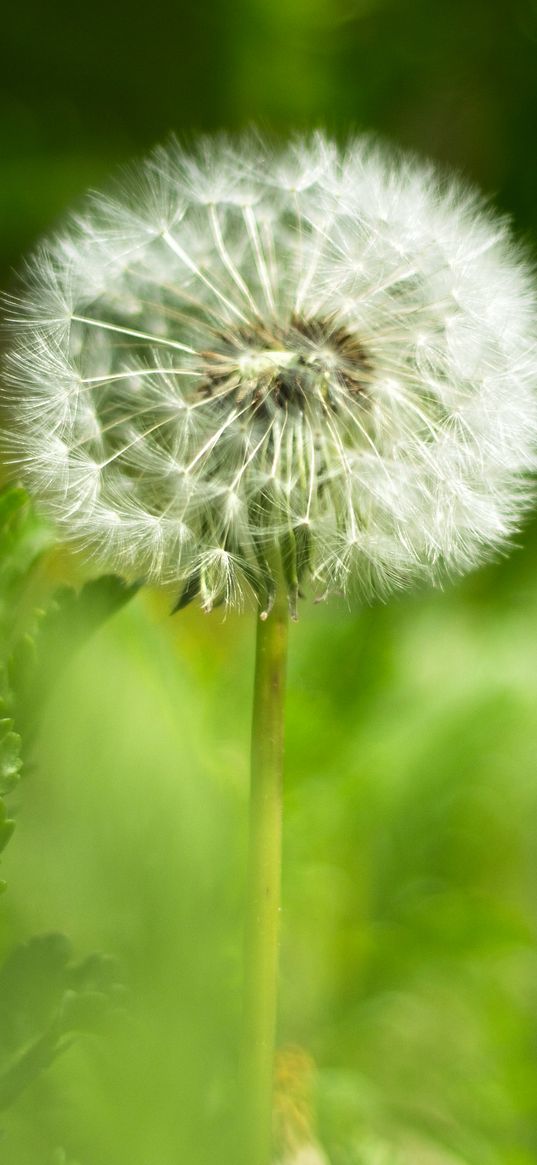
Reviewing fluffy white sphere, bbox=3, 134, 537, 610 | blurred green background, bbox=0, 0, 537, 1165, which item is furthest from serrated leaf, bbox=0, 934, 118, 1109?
fluffy white sphere, bbox=3, 134, 537, 610

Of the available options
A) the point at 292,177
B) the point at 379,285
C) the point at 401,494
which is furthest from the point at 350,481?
the point at 292,177

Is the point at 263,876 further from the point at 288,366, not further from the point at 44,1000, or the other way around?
the point at 288,366

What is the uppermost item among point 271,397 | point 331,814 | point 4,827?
point 271,397

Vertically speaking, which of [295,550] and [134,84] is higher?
[134,84]

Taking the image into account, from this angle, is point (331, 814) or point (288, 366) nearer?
Answer: point (288, 366)

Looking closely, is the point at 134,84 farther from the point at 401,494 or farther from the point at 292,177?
the point at 401,494

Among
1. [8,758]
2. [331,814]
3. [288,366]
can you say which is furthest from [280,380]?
[331,814]
